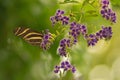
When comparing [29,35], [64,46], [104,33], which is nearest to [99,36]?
[104,33]

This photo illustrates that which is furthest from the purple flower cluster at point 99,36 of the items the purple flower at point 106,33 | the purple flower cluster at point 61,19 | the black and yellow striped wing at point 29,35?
the black and yellow striped wing at point 29,35

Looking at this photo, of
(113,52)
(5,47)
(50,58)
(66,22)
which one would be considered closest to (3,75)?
(5,47)

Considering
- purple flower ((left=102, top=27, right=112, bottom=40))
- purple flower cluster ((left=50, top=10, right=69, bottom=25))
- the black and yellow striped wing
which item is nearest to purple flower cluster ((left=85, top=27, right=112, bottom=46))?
purple flower ((left=102, top=27, right=112, bottom=40))

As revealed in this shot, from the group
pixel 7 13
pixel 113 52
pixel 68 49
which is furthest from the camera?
pixel 113 52

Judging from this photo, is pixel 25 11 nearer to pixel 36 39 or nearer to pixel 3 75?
pixel 36 39

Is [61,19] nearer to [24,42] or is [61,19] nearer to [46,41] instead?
[46,41]

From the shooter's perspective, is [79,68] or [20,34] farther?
[79,68]
